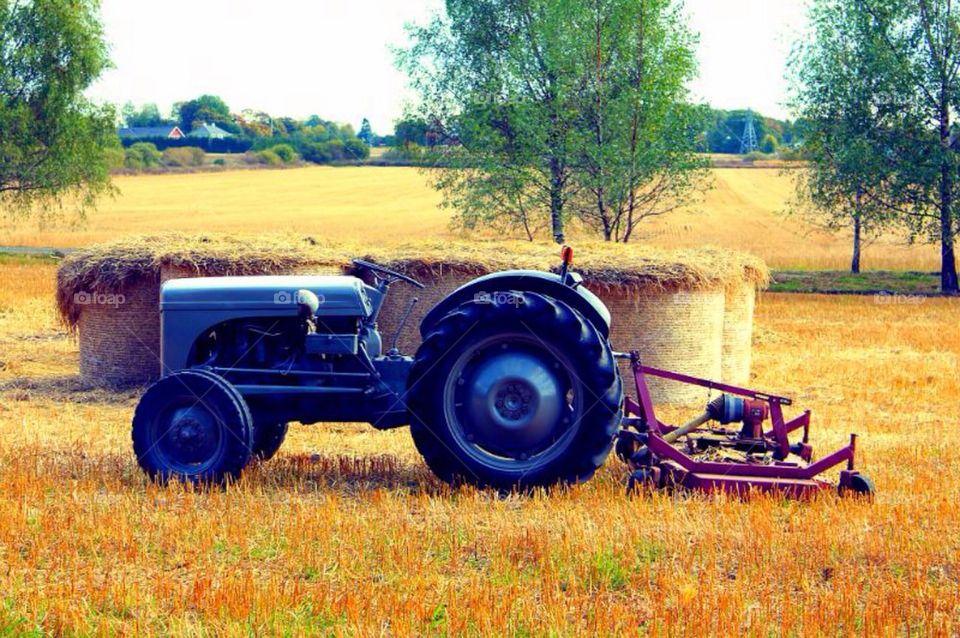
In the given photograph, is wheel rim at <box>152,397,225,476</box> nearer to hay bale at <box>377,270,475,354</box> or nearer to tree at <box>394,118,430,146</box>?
hay bale at <box>377,270,475,354</box>

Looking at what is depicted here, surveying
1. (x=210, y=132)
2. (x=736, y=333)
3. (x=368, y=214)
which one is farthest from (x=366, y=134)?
(x=736, y=333)

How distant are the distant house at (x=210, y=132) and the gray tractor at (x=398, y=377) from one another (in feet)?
241

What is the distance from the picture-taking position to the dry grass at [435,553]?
16.7 feet

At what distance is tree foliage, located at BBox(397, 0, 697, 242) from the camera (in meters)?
26.6

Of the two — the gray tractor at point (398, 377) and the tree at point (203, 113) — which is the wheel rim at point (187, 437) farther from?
the tree at point (203, 113)

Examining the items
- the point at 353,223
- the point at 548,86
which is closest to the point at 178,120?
the point at 353,223

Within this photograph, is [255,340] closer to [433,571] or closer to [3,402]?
[433,571]

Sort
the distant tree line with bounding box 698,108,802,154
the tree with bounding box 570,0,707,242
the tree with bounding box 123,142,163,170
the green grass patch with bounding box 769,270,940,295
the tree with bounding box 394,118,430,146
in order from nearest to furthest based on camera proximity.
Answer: the tree with bounding box 570,0,707,242 < the green grass patch with bounding box 769,270,940,295 < the tree with bounding box 394,118,430,146 < the tree with bounding box 123,142,163,170 < the distant tree line with bounding box 698,108,802,154

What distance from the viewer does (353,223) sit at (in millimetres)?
49875

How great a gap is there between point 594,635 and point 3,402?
8195 mm

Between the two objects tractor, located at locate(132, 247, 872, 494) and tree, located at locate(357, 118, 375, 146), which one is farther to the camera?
tree, located at locate(357, 118, 375, 146)

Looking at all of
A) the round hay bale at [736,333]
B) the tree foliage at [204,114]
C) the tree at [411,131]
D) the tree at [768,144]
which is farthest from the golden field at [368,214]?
the round hay bale at [736,333]

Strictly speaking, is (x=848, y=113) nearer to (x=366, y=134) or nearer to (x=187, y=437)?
(x=187, y=437)

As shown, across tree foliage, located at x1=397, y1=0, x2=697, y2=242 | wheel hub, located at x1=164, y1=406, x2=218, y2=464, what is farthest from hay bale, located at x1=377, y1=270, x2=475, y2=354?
tree foliage, located at x1=397, y1=0, x2=697, y2=242
